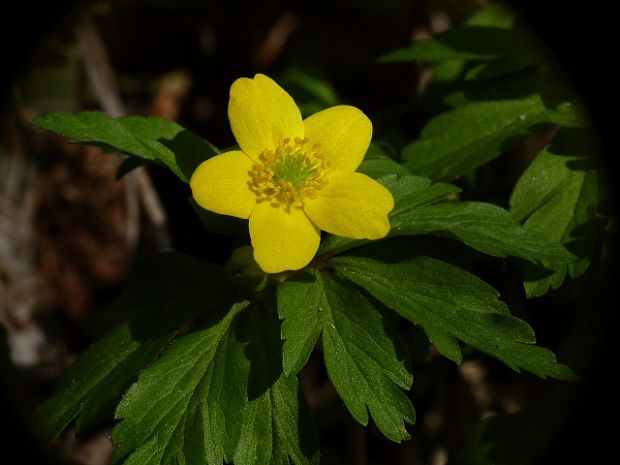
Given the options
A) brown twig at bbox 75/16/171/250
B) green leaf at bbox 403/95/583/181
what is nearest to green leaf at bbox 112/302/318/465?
green leaf at bbox 403/95/583/181

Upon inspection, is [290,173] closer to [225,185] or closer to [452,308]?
[225,185]

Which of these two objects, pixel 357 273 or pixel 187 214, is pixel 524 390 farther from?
pixel 187 214

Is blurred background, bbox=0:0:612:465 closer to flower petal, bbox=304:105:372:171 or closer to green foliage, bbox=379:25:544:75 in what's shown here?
green foliage, bbox=379:25:544:75

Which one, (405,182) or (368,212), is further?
(405,182)

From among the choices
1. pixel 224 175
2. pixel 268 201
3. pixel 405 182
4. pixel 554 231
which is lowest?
pixel 554 231

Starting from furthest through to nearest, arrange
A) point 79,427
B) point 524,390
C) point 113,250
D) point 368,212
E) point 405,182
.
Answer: point 113,250
point 524,390
point 405,182
point 79,427
point 368,212

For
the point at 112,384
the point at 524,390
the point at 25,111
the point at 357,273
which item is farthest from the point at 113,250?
the point at 524,390
